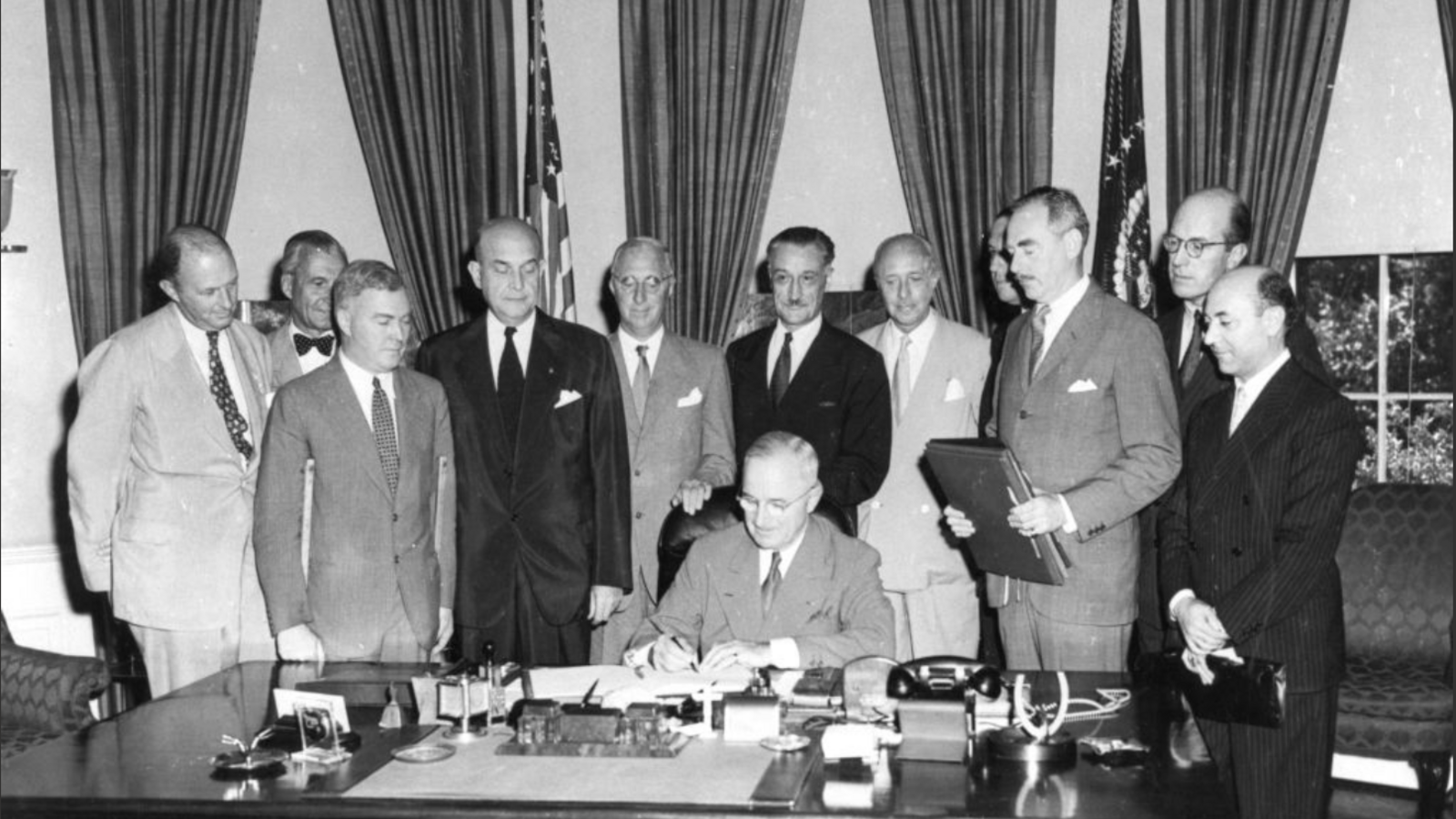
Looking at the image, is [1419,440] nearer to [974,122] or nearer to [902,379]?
[974,122]

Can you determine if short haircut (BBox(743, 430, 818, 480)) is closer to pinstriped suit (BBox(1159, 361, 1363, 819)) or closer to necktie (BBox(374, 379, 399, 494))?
pinstriped suit (BBox(1159, 361, 1363, 819))

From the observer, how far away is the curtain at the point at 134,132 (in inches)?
267

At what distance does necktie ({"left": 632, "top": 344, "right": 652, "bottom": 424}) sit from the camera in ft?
16.3

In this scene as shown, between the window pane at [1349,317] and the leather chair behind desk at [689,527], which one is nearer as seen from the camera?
the leather chair behind desk at [689,527]

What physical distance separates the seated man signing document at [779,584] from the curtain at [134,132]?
4.53 m

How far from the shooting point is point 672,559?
388cm

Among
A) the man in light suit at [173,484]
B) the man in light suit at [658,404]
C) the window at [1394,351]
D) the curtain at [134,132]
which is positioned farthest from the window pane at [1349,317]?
the curtain at [134,132]

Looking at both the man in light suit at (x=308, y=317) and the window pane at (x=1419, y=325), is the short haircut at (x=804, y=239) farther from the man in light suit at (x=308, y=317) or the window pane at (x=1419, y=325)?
the window pane at (x=1419, y=325)

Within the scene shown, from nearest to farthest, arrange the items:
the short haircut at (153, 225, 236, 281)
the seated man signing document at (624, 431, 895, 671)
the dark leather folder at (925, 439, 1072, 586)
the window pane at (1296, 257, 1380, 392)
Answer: the seated man signing document at (624, 431, 895, 671)
the dark leather folder at (925, 439, 1072, 586)
the short haircut at (153, 225, 236, 281)
the window pane at (1296, 257, 1380, 392)

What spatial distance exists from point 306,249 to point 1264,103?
4.29 metres

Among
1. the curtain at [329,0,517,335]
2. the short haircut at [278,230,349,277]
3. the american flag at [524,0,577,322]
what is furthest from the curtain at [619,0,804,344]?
the short haircut at [278,230,349,277]

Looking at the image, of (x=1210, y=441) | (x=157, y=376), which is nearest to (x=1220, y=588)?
(x=1210, y=441)

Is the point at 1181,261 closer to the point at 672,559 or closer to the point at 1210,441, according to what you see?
the point at 1210,441

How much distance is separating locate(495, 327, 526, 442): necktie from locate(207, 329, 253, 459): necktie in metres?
0.85
